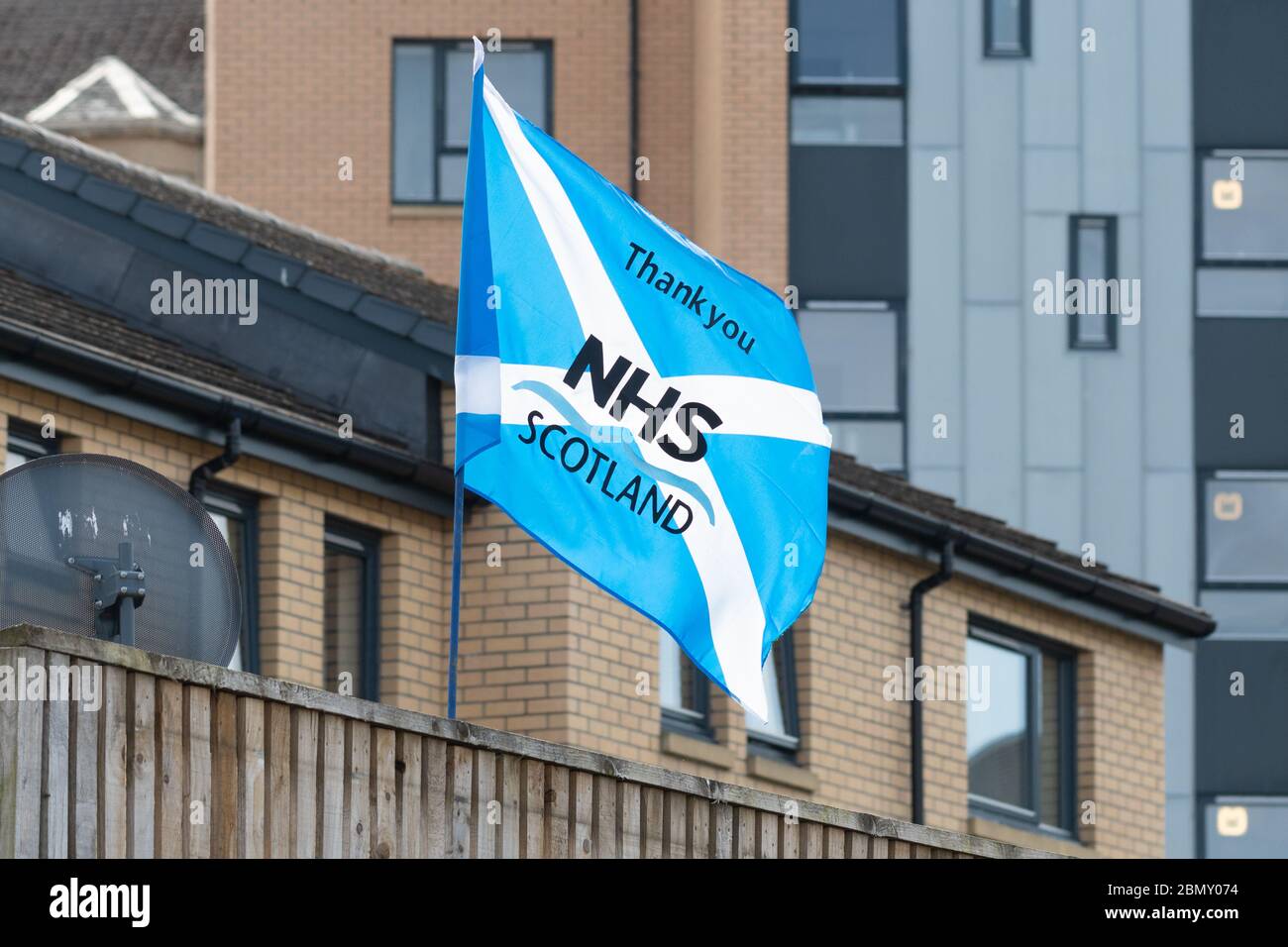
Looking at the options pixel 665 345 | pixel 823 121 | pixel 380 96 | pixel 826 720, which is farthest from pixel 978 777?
pixel 380 96

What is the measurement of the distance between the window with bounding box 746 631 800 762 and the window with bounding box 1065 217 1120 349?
14.0 m

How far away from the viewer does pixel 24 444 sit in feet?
57.7

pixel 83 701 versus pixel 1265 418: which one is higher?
pixel 1265 418

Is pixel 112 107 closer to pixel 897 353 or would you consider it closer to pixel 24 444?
pixel 897 353

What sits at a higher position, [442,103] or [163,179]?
[442,103]

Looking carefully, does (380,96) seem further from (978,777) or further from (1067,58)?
(978,777)

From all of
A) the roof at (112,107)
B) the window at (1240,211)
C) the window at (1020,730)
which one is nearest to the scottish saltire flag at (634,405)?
the window at (1020,730)

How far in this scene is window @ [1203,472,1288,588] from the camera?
34.8m

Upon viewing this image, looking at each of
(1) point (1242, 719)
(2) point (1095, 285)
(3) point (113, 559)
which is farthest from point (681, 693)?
(2) point (1095, 285)

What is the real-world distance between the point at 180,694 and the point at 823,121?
2614 cm

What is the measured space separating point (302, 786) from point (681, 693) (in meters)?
10.8

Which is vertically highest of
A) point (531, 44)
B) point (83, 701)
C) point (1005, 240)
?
point (531, 44)

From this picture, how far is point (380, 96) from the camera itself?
37750 mm

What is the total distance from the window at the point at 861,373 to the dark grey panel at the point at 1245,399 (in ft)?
10.6
